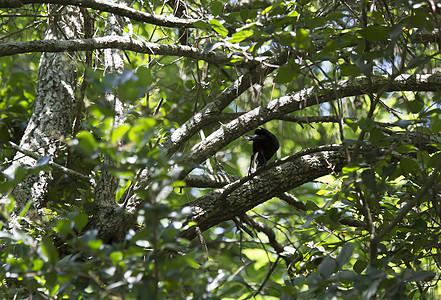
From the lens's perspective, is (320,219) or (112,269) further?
(320,219)

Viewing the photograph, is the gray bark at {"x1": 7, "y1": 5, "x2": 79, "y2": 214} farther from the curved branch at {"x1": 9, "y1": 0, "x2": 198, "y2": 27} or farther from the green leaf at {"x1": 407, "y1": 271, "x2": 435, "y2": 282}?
the green leaf at {"x1": 407, "y1": 271, "x2": 435, "y2": 282}

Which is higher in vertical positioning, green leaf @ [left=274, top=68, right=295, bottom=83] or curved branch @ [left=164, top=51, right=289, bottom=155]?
curved branch @ [left=164, top=51, right=289, bottom=155]

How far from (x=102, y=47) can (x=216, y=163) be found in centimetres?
96

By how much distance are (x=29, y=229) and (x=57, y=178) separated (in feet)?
2.06

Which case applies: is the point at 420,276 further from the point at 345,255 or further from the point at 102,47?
the point at 102,47

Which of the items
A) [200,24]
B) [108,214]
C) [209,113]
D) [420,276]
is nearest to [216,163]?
[209,113]

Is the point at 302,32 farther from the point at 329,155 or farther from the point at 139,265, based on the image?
the point at 329,155

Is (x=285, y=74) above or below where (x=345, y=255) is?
above

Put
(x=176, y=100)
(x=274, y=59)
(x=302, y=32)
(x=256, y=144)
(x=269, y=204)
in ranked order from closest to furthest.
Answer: (x=302, y=32)
(x=256, y=144)
(x=274, y=59)
(x=176, y=100)
(x=269, y=204)

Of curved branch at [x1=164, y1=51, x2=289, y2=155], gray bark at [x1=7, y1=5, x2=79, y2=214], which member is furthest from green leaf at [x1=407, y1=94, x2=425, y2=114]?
gray bark at [x1=7, y1=5, x2=79, y2=214]

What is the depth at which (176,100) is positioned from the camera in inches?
139

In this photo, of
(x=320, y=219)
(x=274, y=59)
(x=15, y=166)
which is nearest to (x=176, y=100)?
(x=274, y=59)

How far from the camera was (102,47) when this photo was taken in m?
2.26

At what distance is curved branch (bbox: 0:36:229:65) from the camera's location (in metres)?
2.02
